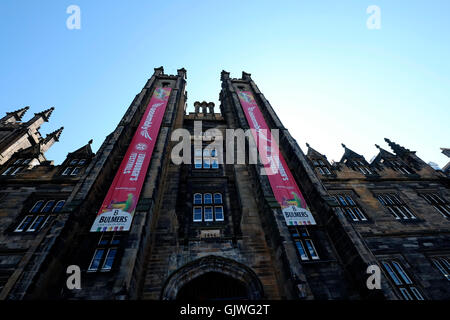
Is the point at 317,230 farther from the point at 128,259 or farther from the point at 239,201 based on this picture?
the point at 128,259

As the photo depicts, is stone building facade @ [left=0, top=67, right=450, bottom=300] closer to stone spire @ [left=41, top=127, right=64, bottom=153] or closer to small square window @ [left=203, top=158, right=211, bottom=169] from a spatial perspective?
small square window @ [left=203, top=158, right=211, bottom=169]

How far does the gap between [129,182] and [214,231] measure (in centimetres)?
483

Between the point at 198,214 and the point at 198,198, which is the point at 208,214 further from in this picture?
the point at 198,198

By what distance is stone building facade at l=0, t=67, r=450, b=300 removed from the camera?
798 cm

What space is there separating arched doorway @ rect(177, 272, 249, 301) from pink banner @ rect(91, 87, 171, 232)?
11.7 ft

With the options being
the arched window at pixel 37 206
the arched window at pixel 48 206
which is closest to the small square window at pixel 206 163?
the arched window at pixel 48 206

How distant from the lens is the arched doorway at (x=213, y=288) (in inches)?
348

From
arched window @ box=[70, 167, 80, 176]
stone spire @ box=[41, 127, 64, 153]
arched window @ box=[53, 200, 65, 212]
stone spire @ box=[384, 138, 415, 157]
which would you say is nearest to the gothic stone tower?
arched window @ box=[53, 200, 65, 212]

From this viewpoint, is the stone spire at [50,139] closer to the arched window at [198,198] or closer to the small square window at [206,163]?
the small square window at [206,163]

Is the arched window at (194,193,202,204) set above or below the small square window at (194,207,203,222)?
above

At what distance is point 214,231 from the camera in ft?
34.7

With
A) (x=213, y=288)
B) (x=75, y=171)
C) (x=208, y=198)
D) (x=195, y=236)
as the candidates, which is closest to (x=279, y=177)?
(x=208, y=198)

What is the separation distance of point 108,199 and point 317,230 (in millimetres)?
9828

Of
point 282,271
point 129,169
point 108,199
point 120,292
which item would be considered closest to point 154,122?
point 129,169
